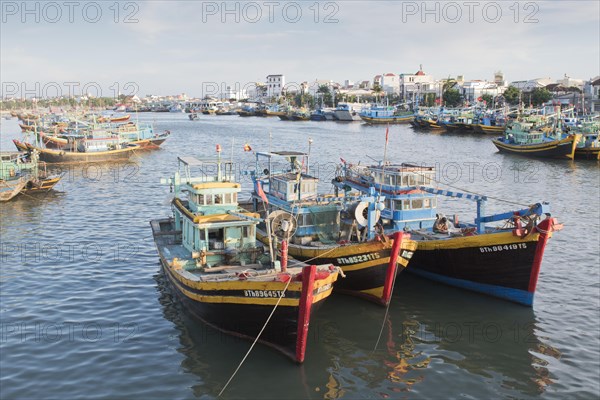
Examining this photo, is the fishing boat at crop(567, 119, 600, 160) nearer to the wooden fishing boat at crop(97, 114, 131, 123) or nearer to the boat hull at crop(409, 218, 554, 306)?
the boat hull at crop(409, 218, 554, 306)

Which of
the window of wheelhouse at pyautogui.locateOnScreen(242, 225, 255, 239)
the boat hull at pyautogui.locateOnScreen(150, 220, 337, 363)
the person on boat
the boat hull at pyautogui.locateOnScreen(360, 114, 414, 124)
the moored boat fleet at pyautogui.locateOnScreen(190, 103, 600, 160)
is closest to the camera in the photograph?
the boat hull at pyautogui.locateOnScreen(150, 220, 337, 363)

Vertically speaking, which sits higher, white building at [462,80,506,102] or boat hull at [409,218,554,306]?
white building at [462,80,506,102]

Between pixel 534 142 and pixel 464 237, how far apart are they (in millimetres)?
52087

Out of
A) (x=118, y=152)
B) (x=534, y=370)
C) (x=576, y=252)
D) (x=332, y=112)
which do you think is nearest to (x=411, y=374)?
(x=534, y=370)

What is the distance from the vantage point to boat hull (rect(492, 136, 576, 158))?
6212 centimetres

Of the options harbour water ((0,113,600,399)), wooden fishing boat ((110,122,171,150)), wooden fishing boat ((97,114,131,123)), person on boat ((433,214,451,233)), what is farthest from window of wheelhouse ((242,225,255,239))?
wooden fishing boat ((97,114,131,123))

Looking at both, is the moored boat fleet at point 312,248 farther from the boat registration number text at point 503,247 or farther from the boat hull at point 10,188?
the boat hull at point 10,188

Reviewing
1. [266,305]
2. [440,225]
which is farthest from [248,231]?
[440,225]

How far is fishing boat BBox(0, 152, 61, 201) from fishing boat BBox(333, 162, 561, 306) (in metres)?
25.1

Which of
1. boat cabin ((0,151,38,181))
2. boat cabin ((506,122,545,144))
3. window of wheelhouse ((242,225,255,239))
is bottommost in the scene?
window of wheelhouse ((242,225,255,239))

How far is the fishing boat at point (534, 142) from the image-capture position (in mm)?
62469

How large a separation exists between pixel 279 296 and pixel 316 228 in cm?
739

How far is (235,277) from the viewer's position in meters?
16.2

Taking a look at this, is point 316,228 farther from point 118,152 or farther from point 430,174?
point 118,152
